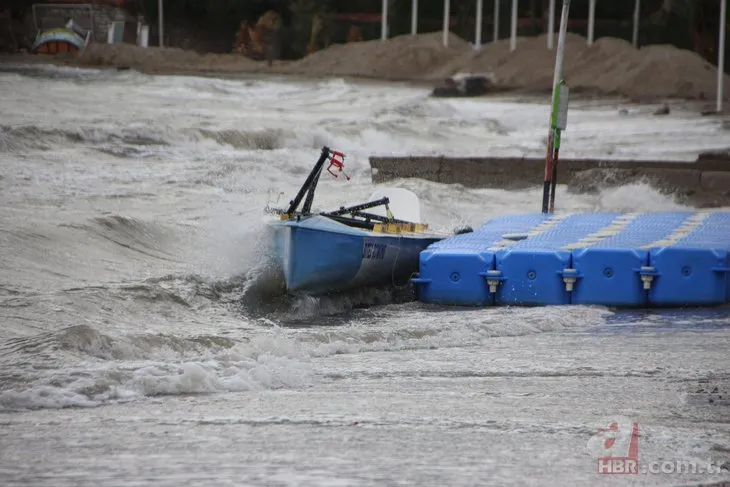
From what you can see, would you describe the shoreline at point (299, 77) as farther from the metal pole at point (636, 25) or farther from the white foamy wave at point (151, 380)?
the white foamy wave at point (151, 380)

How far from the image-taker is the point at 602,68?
51.9 m

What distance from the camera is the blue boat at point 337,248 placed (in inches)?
481

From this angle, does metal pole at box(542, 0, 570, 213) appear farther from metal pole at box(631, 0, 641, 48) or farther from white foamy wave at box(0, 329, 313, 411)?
metal pole at box(631, 0, 641, 48)

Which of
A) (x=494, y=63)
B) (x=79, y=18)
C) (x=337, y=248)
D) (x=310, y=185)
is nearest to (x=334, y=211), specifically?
(x=310, y=185)

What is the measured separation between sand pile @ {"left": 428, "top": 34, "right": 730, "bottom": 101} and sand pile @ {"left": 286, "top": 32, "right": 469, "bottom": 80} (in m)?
0.91

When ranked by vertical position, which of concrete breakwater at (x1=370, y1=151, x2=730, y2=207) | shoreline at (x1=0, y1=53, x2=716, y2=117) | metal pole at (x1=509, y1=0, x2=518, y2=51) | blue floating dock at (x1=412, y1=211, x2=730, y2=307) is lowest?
blue floating dock at (x1=412, y1=211, x2=730, y2=307)

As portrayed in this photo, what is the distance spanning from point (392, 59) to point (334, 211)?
45.6 metres

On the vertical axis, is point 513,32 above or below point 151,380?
above

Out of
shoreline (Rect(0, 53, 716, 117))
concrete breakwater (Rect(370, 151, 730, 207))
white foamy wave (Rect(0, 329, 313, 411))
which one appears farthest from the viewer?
shoreline (Rect(0, 53, 716, 117))

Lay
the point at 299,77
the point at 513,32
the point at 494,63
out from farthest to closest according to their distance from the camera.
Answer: the point at 299,77 → the point at 494,63 → the point at 513,32

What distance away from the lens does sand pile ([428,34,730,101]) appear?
48.4 m

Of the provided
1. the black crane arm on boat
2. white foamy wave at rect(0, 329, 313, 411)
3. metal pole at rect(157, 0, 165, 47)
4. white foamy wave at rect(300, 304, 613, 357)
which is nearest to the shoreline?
metal pole at rect(157, 0, 165, 47)

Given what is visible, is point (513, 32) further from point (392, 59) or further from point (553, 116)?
point (553, 116)

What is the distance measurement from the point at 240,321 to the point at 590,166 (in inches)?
435
